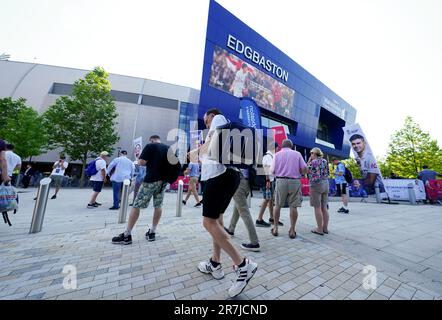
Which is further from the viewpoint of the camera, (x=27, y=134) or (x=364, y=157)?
(x=27, y=134)

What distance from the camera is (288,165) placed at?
383 cm

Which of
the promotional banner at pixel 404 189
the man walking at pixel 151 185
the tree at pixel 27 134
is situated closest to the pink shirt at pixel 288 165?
the man walking at pixel 151 185

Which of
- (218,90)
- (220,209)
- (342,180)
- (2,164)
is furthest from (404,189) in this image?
(2,164)

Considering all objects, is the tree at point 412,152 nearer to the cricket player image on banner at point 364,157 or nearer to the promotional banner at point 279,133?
the cricket player image on banner at point 364,157

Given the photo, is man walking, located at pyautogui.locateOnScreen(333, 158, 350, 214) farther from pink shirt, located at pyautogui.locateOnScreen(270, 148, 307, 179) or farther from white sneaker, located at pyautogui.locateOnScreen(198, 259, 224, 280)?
white sneaker, located at pyautogui.locateOnScreen(198, 259, 224, 280)

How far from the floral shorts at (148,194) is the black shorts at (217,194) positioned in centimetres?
165

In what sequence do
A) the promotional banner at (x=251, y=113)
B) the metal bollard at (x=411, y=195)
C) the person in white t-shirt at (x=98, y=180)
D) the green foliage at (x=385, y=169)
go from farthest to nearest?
1. the green foliage at (x=385, y=169)
2. the metal bollard at (x=411, y=195)
3. the promotional banner at (x=251, y=113)
4. the person in white t-shirt at (x=98, y=180)

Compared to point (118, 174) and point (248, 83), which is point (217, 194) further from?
point (248, 83)

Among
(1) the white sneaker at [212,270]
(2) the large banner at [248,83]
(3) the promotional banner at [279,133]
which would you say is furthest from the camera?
(2) the large banner at [248,83]

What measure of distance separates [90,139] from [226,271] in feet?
74.1

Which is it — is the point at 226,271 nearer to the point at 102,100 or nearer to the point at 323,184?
the point at 323,184

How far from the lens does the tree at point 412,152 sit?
2238 cm

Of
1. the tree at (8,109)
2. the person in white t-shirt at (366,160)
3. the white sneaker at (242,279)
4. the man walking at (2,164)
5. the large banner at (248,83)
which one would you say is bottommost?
the white sneaker at (242,279)

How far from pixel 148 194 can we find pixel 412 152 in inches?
1243
